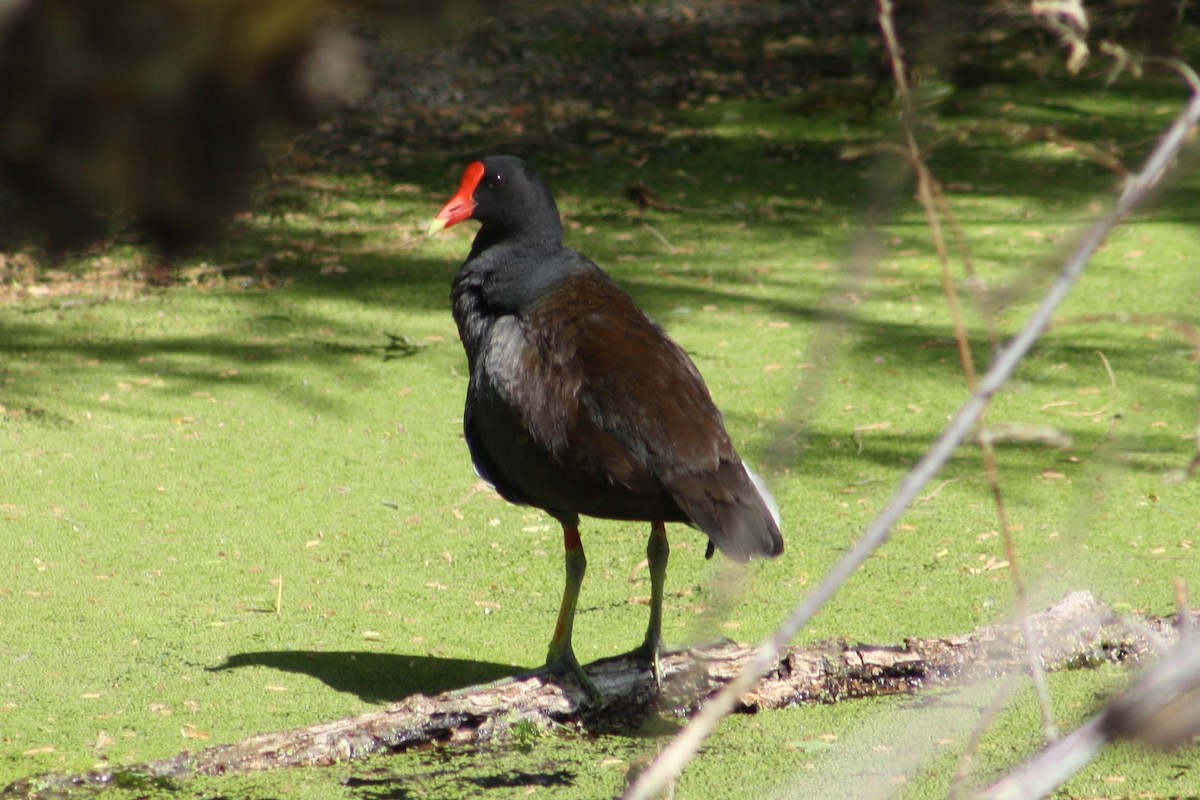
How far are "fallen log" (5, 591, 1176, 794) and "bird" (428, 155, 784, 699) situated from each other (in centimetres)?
8

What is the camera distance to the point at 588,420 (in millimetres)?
2930

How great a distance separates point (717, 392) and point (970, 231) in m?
2.33

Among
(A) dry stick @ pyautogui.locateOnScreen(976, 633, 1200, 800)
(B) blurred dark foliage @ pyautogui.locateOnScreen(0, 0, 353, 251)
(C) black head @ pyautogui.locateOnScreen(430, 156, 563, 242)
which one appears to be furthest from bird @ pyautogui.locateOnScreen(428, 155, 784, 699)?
(B) blurred dark foliage @ pyautogui.locateOnScreen(0, 0, 353, 251)

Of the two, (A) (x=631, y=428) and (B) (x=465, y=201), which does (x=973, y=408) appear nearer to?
(A) (x=631, y=428)

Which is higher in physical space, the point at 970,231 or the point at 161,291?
the point at 161,291

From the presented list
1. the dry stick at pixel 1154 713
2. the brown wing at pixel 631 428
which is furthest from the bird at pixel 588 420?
the dry stick at pixel 1154 713

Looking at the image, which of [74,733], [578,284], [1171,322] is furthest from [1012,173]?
[1171,322]

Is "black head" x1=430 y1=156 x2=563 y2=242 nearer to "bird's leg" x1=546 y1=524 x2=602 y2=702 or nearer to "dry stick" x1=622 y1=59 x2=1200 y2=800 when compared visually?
"bird's leg" x1=546 y1=524 x2=602 y2=702

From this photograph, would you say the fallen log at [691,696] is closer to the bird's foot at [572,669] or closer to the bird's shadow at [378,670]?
the bird's foot at [572,669]

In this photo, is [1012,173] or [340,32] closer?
[340,32]

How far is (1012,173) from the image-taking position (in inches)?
309

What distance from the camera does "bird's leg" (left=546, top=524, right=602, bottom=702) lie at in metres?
3.11

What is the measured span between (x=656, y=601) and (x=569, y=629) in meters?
0.21

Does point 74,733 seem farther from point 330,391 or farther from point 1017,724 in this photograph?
point 330,391
